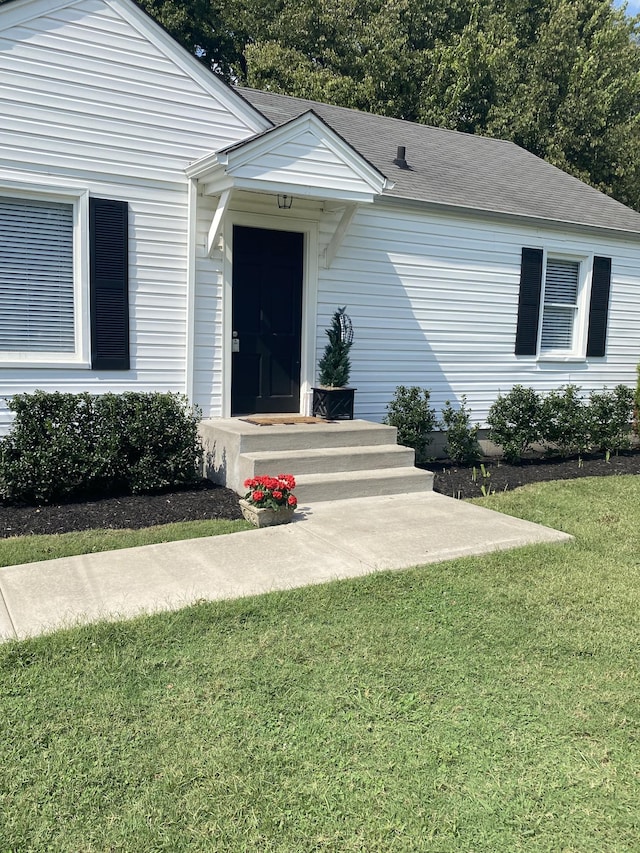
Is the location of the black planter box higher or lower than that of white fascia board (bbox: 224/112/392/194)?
lower

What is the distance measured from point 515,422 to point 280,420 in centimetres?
334

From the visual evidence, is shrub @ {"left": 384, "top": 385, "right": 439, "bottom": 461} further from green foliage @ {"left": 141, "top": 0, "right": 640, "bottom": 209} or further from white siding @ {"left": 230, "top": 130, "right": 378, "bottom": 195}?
green foliage @ {"left": 141, "top": 0, "right": 640, "bottom": 209}

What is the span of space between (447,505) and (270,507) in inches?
74.8

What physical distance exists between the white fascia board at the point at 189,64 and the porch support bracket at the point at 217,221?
1140 millimetres

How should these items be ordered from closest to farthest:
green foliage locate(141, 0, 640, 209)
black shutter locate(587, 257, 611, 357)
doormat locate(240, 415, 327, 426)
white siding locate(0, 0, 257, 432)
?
white siding locate(0, 0, 257, 432)
doormat locate(240, 415, 327, 426)
black shutter locate(587, 257, 611, 357)
green foliage locate(141, 0, 640, 209)

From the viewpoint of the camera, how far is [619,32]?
1984cm

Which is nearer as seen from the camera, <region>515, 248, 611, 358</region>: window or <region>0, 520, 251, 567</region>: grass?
<region>0, 520, 251, 567</region>: grass

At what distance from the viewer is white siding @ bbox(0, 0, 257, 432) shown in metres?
6.55

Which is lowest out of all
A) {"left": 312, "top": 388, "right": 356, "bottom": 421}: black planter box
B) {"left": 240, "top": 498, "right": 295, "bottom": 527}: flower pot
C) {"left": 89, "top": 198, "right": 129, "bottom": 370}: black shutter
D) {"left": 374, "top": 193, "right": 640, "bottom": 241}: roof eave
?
{"left": 240, "top": 498, "right": 295, "bottom": 527}: flower pot

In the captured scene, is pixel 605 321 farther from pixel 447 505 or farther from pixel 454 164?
pixel 447 505

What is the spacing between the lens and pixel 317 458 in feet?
22.4

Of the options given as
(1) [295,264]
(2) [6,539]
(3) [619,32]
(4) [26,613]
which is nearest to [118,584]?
(4) [26,613]

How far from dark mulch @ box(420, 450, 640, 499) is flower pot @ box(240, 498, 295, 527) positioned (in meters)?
2.25

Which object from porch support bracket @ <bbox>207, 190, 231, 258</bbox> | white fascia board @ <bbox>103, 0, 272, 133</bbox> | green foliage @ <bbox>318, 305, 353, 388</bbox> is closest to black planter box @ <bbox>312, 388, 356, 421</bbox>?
green foliage @ <bbox>318, 305, 353, 388</bbox>
